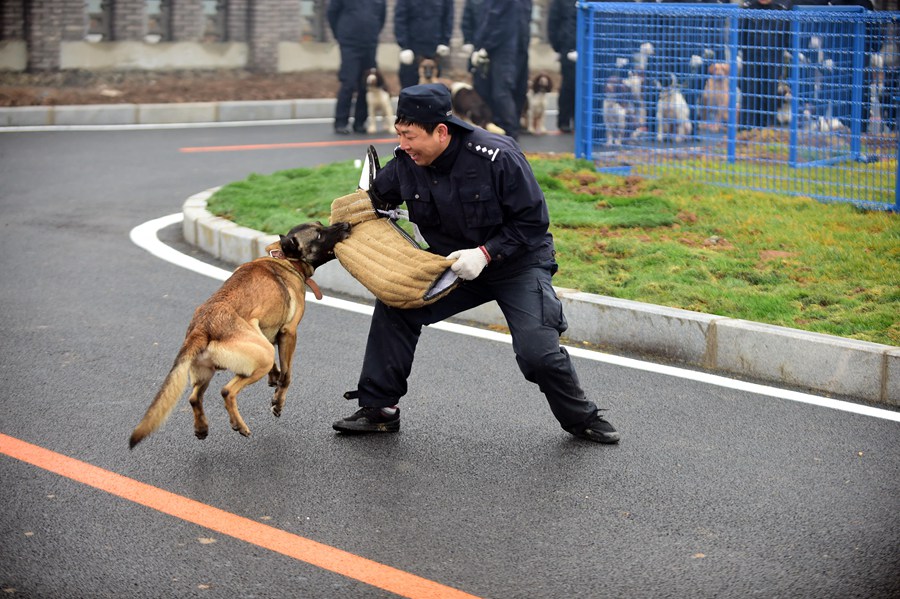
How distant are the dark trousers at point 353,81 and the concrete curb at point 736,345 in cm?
861

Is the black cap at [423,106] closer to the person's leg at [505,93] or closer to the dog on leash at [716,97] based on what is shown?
the dog on leash at [716,97]

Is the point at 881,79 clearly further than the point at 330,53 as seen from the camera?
No

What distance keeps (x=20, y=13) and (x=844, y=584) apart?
1790cm

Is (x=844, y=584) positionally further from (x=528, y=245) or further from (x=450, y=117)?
(x=450, y=117)

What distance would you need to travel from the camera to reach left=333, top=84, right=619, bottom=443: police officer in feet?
16.5

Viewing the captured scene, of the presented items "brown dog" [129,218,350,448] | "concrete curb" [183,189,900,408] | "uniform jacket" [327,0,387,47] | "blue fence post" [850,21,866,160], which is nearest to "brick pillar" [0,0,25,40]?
"uniform jacket" [327,0,387,47]

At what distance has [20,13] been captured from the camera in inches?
747

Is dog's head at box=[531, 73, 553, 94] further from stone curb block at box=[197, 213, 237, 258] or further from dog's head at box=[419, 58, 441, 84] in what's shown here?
stone curb block at box=[197, 213, 237, 258]

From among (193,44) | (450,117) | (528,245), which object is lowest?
(528,245)

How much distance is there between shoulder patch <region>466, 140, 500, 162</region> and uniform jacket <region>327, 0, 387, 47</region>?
1076 cm

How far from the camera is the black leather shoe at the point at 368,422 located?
5.38 meters

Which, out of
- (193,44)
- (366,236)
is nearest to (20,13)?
(193,44)

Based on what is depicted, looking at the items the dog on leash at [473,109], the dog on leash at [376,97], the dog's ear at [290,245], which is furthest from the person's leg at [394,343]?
the dog on leash at [376,97]

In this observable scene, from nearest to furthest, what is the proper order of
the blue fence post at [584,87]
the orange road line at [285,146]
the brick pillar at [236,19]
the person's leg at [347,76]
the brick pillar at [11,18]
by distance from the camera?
1. the blue fence post at [584,87]
2. the orange road line at [285,146]
3. the person's leg at [347,76]
4. the brick pillar at [11,18]
5. the brick pillar at [236,19]
